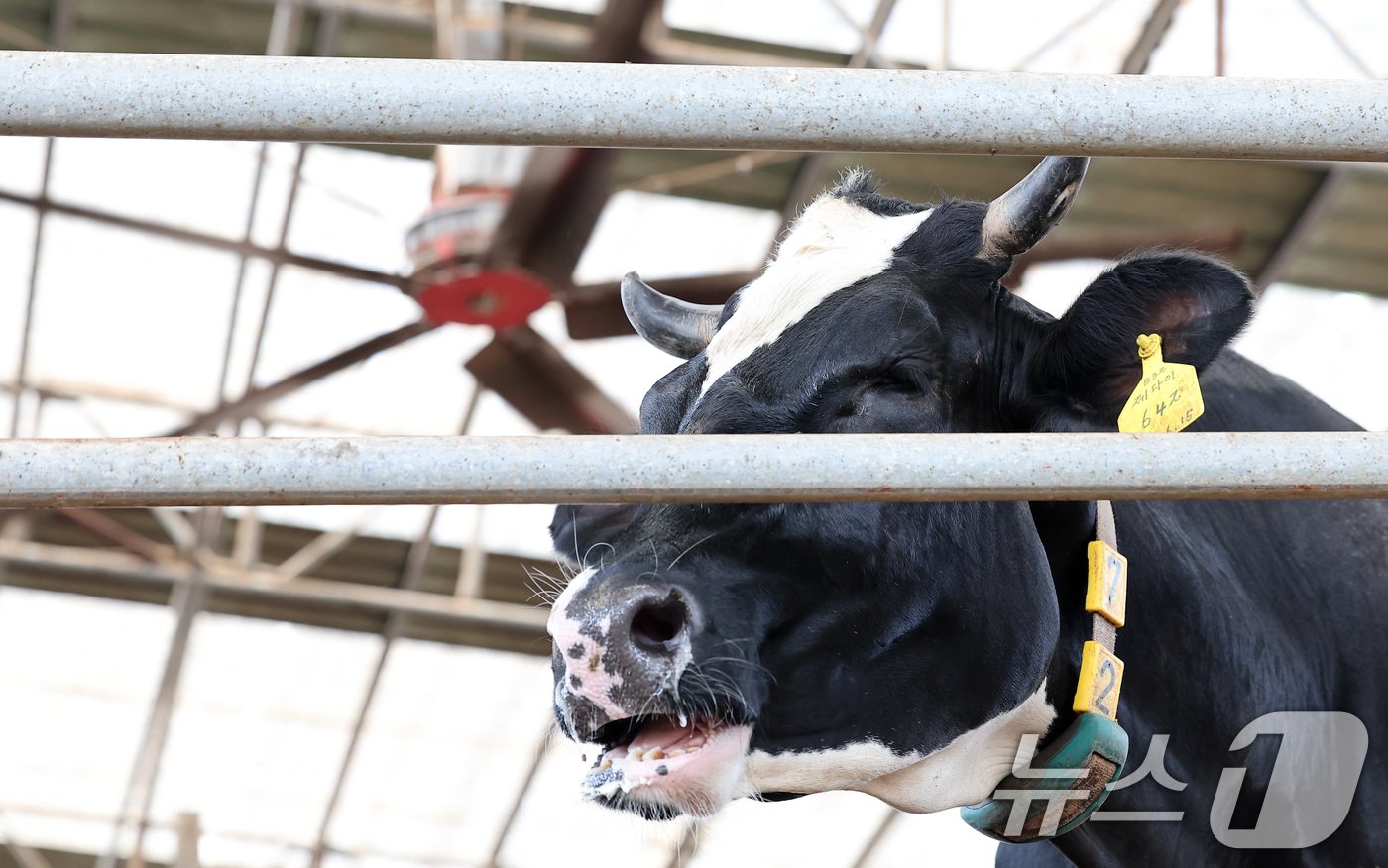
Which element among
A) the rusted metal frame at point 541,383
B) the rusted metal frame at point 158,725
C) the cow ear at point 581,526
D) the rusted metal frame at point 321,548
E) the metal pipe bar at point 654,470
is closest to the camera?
the metal pipe bar at point 654,470

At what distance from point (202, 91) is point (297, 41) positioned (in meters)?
7.65

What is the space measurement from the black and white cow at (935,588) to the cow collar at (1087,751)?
0.11 feet

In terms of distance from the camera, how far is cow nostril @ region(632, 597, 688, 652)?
162 cm

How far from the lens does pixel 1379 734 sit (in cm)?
229

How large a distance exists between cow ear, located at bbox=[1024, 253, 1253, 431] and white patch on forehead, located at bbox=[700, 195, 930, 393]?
0.24 meters

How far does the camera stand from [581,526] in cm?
210

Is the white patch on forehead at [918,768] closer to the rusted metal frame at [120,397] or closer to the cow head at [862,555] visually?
the cow head at [862,555]

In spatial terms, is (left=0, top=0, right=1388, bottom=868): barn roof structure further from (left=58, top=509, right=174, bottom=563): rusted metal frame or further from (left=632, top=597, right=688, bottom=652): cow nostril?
(left=632, top=597, right=688, bottom=652): cow nostril

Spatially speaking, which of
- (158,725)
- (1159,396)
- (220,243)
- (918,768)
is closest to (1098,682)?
(918,768)

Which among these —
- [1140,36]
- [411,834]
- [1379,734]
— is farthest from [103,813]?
[1379,734]

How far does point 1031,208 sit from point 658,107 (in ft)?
2.50

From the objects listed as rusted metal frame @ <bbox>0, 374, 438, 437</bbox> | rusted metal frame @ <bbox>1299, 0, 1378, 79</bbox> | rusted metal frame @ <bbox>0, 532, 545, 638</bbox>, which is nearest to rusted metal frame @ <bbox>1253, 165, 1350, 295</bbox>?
rusted metal frame @ <bbox>1299, 0, 1378, 79</bbox>

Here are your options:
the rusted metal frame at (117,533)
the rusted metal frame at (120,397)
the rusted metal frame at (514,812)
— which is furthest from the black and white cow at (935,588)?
the rusted metal frame at (514,812)

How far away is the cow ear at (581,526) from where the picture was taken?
206 cm
